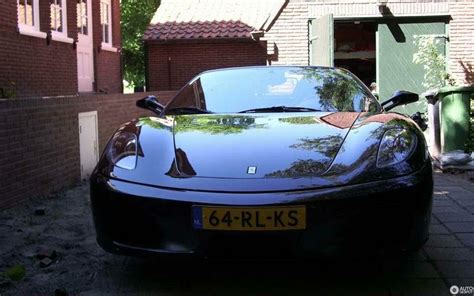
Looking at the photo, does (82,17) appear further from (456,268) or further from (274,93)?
(456,268)

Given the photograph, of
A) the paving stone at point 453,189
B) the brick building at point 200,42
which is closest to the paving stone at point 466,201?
the paving stone at point 453,189

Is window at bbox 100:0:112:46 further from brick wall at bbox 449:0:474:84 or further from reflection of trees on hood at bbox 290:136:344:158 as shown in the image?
reflection of trees on hood at bbox 290:136:344:158

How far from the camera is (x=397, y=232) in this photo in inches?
117

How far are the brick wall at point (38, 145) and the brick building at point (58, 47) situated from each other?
6.66ft

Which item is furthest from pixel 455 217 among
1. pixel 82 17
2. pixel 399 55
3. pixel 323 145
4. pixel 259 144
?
pixel 82 17

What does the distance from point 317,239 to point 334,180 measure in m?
0.31

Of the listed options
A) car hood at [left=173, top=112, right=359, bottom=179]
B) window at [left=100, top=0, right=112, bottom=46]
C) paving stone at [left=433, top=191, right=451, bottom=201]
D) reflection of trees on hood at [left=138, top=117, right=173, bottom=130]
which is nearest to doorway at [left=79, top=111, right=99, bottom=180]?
reflection of trees on hood at [left=138, top=117, right=173, bottom=130]

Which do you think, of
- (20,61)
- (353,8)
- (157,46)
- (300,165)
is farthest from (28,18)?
(300,165)

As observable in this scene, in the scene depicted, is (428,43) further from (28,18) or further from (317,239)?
(317,239)

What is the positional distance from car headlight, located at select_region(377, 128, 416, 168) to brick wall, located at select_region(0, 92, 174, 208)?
3166 mm

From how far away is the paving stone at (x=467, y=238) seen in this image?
4.02 meters

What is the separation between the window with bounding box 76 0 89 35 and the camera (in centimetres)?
1305

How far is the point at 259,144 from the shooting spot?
335cm
